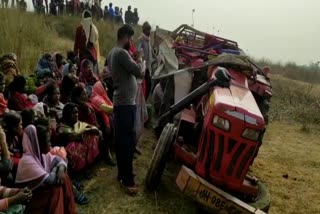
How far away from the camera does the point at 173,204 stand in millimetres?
5504

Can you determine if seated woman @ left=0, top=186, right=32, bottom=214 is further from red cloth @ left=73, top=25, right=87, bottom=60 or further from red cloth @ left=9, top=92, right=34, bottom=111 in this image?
red cloth @ left=73, top=25, right=87, bottom=60

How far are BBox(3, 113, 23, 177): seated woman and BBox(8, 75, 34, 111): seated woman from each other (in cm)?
112

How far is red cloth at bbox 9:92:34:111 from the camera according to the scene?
231 inches

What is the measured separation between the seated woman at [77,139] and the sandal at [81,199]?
47cm

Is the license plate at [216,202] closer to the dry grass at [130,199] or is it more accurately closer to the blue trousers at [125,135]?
the dry grass at [130,199]

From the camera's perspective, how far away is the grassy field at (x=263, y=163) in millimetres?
5457

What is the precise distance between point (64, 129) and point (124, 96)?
91cm

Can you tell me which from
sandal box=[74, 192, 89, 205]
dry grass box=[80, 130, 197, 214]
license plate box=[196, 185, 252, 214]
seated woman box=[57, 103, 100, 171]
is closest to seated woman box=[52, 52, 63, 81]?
seated woman box=[57, 103, 100, 171]

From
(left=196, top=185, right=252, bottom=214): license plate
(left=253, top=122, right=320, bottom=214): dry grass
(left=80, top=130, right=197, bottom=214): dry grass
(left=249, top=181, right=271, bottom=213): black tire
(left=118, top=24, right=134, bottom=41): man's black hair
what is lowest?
(left=253, top=122, right=320, bottom=214): dry grass

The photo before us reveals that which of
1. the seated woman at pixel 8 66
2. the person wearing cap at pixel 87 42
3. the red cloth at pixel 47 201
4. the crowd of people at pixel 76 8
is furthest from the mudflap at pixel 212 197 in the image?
the crowd of people at pixel 76 8

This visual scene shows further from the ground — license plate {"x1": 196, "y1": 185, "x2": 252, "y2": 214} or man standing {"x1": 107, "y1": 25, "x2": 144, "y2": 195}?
man standing {"x1": 107, "y1": 25, "x2": 144, "y2": 195}

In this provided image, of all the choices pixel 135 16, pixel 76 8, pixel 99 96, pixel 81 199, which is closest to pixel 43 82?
pixel 99 96

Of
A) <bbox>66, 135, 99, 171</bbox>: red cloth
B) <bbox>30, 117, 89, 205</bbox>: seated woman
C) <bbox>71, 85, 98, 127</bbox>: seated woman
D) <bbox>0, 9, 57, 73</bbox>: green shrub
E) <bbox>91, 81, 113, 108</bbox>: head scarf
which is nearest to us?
<bbox>30, 117, 89, 205</bbox>: seated woman

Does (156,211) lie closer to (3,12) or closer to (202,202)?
(202,202)
